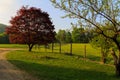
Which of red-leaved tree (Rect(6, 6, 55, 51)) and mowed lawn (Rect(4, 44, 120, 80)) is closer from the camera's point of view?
mowed lawn (Rect(4, 44, 120, 80))

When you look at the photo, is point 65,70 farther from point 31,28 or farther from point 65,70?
point 31,28

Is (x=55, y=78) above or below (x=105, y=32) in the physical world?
below

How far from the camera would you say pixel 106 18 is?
18203 millimetres

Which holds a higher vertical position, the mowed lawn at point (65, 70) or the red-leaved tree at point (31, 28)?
the red-leaved tree at point (31, 28)

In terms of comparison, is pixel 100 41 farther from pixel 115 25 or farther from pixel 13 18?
pixel 13 18

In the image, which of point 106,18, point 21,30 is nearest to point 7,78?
point 106,18

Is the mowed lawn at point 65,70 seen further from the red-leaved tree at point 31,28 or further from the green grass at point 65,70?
the red-leaved tree at point 31,28

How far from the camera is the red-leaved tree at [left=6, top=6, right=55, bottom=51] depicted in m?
42.4

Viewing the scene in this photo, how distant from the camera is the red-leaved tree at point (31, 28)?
139ft

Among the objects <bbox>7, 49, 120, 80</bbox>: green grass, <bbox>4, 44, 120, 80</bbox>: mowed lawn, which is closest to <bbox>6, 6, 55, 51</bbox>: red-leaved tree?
<bbox>4, 44, 120, 80</bbox>: mowed lawn

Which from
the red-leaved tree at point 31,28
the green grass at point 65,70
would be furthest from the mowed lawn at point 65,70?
the red-leaved tree at point 31,28

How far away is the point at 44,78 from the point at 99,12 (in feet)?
17.1

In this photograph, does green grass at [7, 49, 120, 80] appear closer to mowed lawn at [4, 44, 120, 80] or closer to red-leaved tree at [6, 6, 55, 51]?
mowed lawn at [4, 44, 120, 80]

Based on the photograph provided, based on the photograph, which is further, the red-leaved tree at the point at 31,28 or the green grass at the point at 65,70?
the red-leaved tree at the point at 31,28
